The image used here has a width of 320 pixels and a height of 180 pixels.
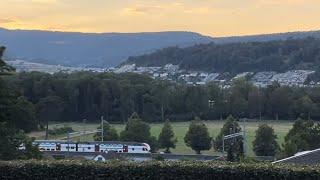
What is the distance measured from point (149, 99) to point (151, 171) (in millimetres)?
61432

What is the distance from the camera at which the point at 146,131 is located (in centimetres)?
4984

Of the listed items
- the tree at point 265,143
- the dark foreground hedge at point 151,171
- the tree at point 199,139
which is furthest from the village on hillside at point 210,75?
the dark foreground hedge at point 151,171

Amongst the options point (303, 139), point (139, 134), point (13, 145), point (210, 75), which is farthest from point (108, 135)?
point (210, 75)

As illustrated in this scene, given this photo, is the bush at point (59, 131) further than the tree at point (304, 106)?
No

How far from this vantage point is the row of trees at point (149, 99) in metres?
71.4

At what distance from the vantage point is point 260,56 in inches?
5226

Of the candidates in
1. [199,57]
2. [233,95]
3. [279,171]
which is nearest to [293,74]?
[199,57]

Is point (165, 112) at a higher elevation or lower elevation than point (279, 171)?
lower

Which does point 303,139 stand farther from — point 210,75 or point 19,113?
point 210,75

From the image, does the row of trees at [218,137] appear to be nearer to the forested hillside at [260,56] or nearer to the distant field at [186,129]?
the distant field at [186,129]

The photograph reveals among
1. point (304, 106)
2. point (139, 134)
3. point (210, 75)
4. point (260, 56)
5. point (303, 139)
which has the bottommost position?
point (139, 134)

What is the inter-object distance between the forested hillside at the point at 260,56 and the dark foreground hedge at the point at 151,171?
109323mm

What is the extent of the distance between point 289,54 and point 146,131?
282 feet

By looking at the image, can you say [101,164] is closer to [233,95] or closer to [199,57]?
[233,95]
